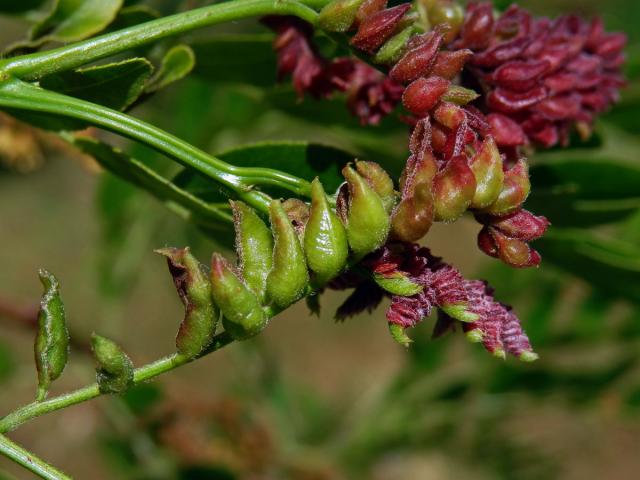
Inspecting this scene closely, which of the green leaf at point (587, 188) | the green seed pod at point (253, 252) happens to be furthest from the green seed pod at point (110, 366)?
the green leaf at point (587, 188)

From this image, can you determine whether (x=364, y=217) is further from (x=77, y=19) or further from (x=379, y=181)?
(x=77, y=19)

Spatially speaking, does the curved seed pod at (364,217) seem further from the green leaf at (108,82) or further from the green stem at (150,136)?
the green leaf at (108,82)

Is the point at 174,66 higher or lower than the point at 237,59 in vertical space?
higher

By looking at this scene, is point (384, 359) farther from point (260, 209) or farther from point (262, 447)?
point (260, 209)

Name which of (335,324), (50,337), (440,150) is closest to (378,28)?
(440,150)

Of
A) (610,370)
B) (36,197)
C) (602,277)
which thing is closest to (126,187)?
(602,277)
